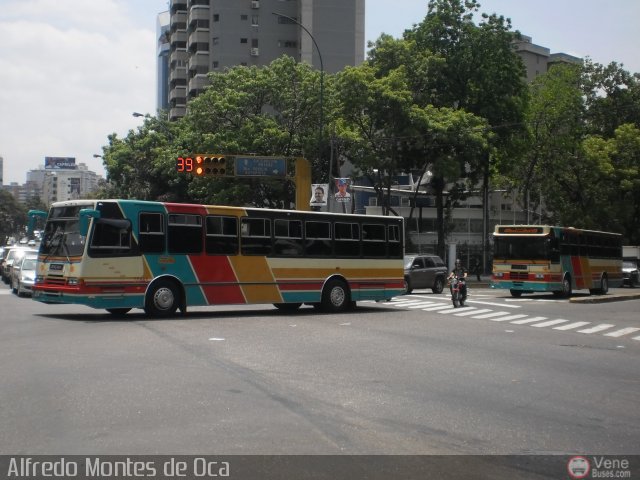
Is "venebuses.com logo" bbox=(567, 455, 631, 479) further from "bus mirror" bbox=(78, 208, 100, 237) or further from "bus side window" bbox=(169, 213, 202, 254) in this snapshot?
"bus side window" bbox=(169, 213, 202, 254)

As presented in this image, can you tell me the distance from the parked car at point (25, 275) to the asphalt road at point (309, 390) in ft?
43.0

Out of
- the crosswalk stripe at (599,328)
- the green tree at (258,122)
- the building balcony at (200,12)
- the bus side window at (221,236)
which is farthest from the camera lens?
the building balcony at (200,12)

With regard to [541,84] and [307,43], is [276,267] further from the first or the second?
[307,43]

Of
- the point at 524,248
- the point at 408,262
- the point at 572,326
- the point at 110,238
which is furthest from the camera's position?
the point at 408,262

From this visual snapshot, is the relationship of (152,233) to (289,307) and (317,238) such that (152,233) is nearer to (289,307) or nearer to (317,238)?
(317,238)

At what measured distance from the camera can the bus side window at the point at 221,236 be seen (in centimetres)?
2091

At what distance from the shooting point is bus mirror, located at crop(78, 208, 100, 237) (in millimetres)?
18625

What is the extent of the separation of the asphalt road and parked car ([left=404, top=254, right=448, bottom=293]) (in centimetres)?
1782

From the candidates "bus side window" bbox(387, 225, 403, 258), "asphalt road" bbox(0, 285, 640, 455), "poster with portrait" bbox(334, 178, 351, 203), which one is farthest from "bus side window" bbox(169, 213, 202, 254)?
"poster with portrait" bbox(334, 178, 351, 203)

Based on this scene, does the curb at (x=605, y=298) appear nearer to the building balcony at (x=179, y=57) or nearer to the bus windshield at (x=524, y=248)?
the bus windshield at (x=524, y=248)

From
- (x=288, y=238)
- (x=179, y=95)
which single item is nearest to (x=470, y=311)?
(x=288, y=238)

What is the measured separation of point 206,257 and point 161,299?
1634 millimetres

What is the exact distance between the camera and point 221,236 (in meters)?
21.1

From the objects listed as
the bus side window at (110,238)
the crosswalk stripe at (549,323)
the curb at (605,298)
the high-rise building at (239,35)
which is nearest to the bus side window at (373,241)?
the crosswalk stripe at (549,323)
